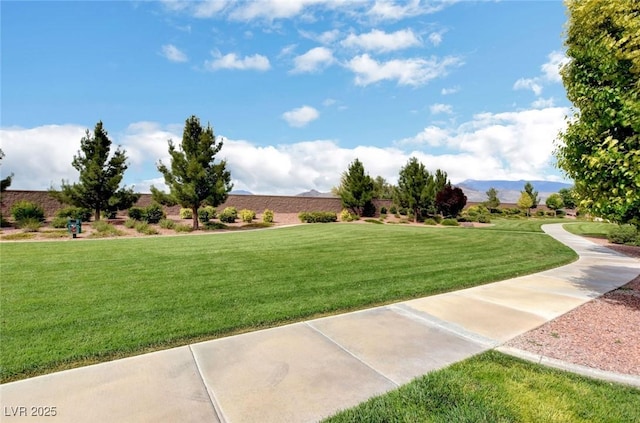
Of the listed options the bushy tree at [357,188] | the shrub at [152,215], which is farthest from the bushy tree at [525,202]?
the shrub at [152,215]

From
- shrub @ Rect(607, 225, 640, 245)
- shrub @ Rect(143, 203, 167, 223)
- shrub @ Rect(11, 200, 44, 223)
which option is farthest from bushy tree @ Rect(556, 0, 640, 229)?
shrub @ Rect(11, 200, 44, 223)

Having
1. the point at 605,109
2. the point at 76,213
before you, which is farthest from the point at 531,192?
the point at 76,213

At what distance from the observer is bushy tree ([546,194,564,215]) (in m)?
50.7

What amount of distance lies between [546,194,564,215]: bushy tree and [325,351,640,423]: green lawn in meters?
59.6

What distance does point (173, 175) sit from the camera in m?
20.7

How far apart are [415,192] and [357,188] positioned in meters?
6.00

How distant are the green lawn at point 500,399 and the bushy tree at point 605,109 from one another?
251 cm

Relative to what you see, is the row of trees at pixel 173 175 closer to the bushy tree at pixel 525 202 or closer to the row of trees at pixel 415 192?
the row of trees at pixel 415 192

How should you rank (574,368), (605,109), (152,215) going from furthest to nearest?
(152,215) < (605,109) < (574,368)

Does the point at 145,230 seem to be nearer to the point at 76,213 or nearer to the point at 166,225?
the point at 166,225

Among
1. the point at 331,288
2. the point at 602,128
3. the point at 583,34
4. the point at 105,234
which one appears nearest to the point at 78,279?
the point at 331,288

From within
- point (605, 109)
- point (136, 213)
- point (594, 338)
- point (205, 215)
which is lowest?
point (594, 338)

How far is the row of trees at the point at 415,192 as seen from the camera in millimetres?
30969

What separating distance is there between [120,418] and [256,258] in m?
7.14
